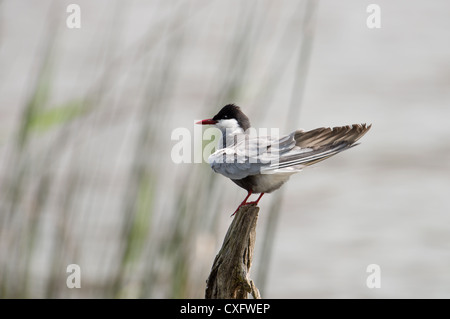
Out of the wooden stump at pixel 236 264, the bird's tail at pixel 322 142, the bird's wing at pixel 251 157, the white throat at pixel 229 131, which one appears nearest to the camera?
the bird's tail at pixel 322 142

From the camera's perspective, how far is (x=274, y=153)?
2.90m

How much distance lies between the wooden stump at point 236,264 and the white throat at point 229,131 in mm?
668

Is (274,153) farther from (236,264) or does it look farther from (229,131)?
(229,131)

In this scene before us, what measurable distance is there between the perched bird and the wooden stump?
0.54 ft

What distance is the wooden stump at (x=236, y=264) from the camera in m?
2.76

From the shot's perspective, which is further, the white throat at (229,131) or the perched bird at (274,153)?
the white throat at (229,131)

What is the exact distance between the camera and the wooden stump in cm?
276

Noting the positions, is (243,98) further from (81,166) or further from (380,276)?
(380,276)

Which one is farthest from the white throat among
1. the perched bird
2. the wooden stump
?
the wooden stump

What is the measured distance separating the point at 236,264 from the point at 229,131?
36.1 inches

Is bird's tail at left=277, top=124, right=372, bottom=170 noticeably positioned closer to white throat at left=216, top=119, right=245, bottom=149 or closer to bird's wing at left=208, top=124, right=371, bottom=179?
bird's wing at left=208, top=124, right=371, bottom=179

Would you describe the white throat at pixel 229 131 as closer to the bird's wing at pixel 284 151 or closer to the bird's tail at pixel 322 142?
the bird's wing at pixel 284 151

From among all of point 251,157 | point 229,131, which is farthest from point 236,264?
point 229,131

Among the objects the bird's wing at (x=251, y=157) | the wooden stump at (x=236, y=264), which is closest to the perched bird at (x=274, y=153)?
the bird's wing at (x=251, y=157)
